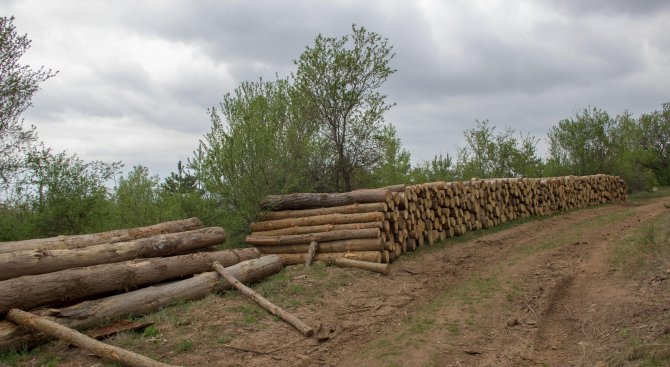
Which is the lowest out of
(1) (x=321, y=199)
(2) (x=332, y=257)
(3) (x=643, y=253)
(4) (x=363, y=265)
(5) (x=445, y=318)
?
(5) (x=445, y=318)

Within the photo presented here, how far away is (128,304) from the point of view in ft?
22.6

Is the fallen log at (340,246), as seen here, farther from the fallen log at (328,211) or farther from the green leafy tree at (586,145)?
the green leafy tree at (586,145)

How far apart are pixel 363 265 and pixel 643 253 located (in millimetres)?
5491

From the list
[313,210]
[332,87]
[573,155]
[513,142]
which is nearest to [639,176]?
[573,155]

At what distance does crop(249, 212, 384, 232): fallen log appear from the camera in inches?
435

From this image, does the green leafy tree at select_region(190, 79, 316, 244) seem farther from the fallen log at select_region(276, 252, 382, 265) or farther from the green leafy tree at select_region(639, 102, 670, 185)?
the green leafy tree at select_region(639, 102, 670, 185)

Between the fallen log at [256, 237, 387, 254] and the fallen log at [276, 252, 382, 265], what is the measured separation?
0.12 meters

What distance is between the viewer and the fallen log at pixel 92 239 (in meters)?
8.03

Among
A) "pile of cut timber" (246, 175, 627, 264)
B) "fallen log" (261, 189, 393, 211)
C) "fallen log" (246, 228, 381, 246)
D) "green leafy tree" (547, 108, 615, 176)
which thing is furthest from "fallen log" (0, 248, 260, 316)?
"green leafy tree" (547, 108, 615, 176)

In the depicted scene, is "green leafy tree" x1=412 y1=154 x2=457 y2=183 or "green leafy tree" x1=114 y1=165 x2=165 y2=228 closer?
"green leafy tree" x1=114 y1=165 x2=165 y2=228

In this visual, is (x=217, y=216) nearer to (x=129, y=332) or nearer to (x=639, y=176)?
(x=129, y=332)

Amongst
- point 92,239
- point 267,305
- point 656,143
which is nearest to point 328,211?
point 267,305

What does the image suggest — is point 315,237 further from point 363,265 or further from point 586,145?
point 586,145

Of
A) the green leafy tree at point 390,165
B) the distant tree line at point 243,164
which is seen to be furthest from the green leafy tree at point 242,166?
the green leafy tree at point 390,165
